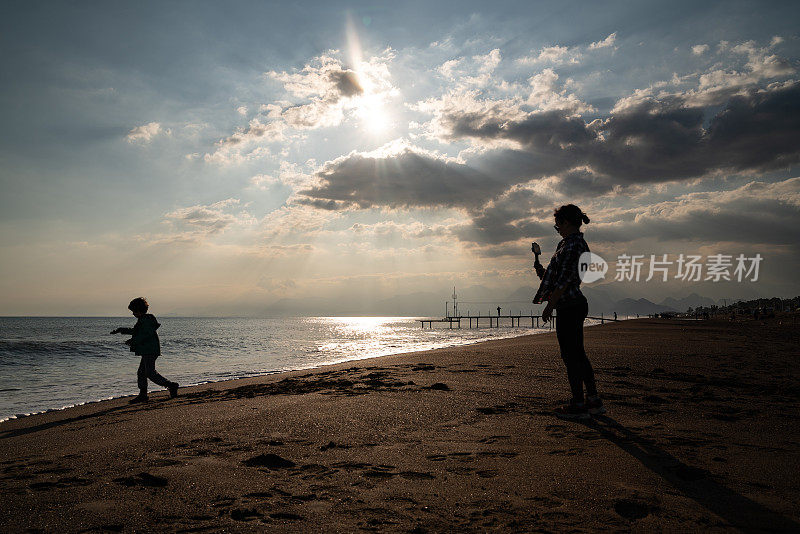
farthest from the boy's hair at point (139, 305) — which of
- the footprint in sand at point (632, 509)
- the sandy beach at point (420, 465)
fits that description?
the footprint in sand at point (632, 509)

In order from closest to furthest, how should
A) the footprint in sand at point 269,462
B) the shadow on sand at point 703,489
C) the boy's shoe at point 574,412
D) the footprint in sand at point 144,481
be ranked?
the shadow on sand at point 703,489 → the footprint in sand at point 144,481 → the footprint in sand at point 269,462 → the boy's shoe at point 574,412

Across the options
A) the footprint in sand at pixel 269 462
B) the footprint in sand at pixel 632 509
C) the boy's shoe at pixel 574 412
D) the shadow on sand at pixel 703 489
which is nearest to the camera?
the shadow on sand at pixel 703 489

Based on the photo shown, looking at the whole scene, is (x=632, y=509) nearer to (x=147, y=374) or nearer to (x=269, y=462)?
(x=269, y=462)

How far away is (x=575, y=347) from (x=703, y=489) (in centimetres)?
207

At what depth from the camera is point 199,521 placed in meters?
2.31

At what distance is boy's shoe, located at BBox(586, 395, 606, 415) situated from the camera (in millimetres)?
4566

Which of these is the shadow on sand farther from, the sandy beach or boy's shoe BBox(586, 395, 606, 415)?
boy's shoe BBox(586, 395, 606, 415)

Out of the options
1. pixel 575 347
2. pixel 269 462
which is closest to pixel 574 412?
pixel 575 347

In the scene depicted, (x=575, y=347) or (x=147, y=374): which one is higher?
(x=575, y=347)

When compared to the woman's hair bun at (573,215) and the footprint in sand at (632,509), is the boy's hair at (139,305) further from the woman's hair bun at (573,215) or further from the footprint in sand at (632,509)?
the footprint in sand at (632,509)

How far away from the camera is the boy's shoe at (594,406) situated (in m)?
4.57

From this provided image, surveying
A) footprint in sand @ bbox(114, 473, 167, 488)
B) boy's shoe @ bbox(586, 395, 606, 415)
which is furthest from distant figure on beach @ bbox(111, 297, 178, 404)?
boy's shoe @ bbox(586, 395, 606, 415)

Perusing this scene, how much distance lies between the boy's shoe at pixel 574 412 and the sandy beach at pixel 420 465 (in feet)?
0.44

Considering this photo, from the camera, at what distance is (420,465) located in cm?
312
